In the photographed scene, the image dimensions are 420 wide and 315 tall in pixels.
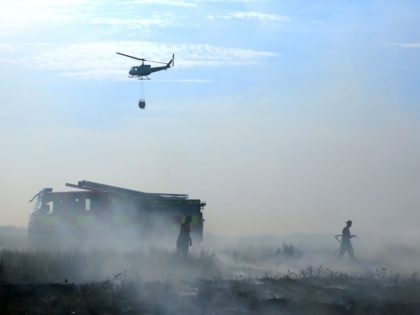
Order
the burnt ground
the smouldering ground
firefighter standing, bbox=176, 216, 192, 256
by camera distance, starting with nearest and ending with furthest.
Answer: the burnt ground → the smouldering ground → firefighter standing, bbox=176, 216, 192, 256

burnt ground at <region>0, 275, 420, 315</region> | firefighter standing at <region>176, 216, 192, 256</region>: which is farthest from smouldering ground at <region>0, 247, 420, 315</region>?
firefighter standing at <region>176, 216, 192, 256</region>

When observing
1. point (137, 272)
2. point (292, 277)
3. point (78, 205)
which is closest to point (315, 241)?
point (78, 205)

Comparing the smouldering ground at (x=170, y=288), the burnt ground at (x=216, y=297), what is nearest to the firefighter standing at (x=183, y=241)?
the smouldering ground at (x=170, y=288)

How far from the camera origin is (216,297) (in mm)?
19359

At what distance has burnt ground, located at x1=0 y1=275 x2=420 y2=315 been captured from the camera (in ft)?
58.2

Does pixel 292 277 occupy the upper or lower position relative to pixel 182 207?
lower

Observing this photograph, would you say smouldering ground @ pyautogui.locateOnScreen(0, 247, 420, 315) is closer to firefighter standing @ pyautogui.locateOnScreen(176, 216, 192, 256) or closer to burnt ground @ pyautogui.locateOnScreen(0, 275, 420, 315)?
burnt ground @ pyautogui.locateOnScreen(0, 275, 420, 315)

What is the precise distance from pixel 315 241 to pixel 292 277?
19257mm

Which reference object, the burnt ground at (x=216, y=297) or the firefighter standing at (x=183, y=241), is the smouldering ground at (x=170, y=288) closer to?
the burnt ground at (x=216, y=297)

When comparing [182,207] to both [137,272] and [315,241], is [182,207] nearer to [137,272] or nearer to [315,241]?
[137,272]

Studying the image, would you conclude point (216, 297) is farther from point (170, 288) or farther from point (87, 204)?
point (87, 204)

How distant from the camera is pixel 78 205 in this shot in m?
30.2

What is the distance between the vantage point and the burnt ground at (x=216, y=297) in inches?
699

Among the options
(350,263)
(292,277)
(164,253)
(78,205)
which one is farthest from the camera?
(78,205)
